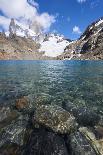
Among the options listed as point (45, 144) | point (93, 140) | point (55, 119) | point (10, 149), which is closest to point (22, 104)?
point (55, 119)

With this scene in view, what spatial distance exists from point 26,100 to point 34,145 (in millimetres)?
11037

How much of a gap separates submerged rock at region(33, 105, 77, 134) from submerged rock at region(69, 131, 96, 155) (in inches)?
49.2

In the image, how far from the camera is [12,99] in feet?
100

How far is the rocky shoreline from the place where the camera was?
16031mm

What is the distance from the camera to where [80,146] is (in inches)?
643

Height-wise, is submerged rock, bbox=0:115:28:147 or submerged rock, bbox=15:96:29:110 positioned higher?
submerged rock, bbox=0:115:28:147

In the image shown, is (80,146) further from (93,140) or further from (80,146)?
(93,140)

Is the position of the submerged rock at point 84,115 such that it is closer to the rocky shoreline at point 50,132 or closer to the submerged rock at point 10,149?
the rocky shoreline at point 50,132

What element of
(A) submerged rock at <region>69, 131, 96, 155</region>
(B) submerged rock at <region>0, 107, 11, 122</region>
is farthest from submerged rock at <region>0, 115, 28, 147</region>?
(A) submerged rock at <region>69, 131, 96, 155</region>

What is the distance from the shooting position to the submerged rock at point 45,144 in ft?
51.1

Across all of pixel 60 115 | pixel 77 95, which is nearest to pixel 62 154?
pixel 60 115

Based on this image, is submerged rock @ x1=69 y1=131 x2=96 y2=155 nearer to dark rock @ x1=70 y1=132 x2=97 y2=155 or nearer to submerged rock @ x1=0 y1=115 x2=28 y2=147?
dark rock @ x1=70 y1=132 x2=97 y2=155

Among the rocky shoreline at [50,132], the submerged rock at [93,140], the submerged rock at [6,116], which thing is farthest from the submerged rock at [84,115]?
the submerged rock at [6,116]

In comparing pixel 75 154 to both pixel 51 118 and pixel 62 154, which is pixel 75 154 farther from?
pixel 51 118
